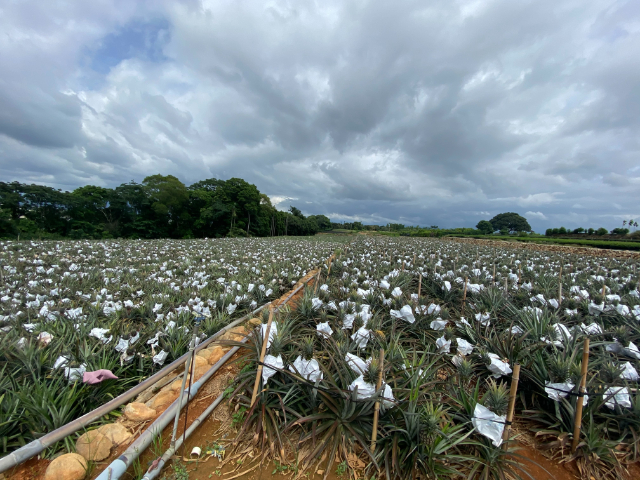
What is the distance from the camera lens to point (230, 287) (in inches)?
220

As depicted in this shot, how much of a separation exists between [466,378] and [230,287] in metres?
4.79

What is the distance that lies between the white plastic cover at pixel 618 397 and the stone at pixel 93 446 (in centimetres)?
415

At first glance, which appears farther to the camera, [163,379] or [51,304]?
[51,304]

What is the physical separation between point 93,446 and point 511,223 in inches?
3934

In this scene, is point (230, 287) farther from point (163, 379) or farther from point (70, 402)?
point (70, 402)

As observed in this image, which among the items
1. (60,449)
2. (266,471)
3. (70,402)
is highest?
(70,402)

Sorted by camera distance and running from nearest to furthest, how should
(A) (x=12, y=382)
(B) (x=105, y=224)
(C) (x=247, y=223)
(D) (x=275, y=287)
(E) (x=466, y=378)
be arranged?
(A) (x=12, y=382)
(E) (x=466, y=378)
(D) (x=275, y=287)
(B) (x=105, y=224)
(C) (x=247, y=223)

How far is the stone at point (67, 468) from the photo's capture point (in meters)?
1.65

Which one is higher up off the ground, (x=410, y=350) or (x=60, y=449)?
(x=410, y=350)

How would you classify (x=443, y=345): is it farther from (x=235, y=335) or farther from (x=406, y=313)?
(x=235, y=335)

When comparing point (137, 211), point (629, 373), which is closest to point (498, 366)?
point (629, 373)

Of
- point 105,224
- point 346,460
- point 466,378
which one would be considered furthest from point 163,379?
point 105,224

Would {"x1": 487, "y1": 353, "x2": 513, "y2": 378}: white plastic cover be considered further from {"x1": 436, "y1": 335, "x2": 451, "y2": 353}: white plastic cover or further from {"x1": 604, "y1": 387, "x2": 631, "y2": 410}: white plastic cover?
{"x1": 604, "y1": 387, "x2": 631, "y2": 410}: white plastic cover

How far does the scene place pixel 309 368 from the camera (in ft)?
7.57
